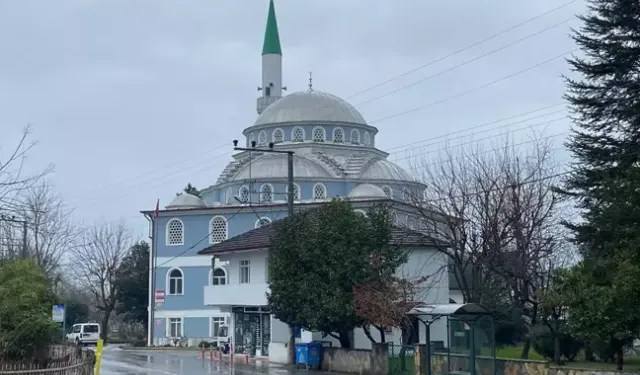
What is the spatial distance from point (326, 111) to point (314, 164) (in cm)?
692

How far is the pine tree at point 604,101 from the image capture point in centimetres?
3155

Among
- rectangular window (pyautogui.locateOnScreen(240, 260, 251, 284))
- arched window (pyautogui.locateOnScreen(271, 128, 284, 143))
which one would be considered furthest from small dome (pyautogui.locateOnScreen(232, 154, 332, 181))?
rectangular window (pyautogui.locateOnScreen(240, 260, 251, 284))

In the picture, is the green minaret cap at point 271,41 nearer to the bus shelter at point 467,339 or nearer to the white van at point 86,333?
the white van at point 86,333

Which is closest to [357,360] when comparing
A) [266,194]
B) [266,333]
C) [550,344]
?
[550,344]

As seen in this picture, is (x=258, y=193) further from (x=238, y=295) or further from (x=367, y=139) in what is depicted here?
(x=238, y=295)

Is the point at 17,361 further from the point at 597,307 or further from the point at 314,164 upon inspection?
the point at 314,164

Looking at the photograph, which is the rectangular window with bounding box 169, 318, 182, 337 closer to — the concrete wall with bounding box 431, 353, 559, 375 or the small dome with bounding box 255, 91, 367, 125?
the small dome with bounding box 255, 91, 367, 125

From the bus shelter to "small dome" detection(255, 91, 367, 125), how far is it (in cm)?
5793

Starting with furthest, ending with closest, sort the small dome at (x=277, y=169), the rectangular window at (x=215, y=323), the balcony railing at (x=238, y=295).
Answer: the small dome at (x=277, y=169) < the rectangular window at (x=215, y=323) < the balcony railing at (x=238, y=295)

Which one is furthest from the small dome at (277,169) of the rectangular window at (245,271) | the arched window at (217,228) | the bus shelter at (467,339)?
the bus shelter at (467,339)

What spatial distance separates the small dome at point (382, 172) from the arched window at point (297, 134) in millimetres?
7064

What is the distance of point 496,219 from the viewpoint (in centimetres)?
3731

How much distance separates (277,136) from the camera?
85812 millimetres

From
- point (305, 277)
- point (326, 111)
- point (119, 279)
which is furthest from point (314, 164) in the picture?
point (305, 277)
